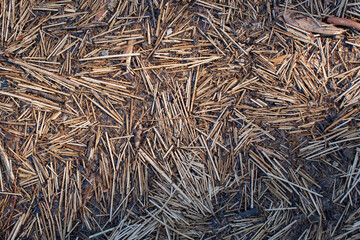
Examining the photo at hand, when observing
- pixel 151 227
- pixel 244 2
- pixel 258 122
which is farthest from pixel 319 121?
pixel 151 227

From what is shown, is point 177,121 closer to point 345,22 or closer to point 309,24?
point 309,24

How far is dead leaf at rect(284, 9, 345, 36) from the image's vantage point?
1.89 meters

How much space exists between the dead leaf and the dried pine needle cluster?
0.04 m

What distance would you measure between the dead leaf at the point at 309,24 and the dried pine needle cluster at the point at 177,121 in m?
0.04

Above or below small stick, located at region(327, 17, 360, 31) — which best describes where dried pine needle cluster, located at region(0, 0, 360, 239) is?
below

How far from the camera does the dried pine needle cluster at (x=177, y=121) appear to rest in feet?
5.93

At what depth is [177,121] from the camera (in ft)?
6.06

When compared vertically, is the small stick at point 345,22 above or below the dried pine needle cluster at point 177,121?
above

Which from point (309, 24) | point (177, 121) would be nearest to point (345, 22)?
point (309, 24)

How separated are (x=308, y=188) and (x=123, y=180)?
4.63 feet

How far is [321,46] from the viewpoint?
1.91m

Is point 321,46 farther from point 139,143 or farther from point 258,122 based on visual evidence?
point 139,143

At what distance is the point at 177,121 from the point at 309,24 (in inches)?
51.6

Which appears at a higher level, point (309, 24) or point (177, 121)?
point (309, 24)
